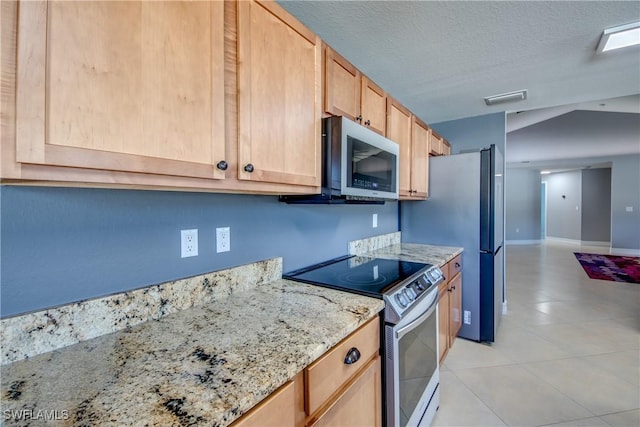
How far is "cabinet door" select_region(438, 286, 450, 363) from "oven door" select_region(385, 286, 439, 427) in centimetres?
36

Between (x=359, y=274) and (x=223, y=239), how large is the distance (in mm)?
790

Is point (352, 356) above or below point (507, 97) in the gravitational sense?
below

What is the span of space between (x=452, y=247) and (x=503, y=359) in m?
1.00

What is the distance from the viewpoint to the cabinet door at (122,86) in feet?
1.94

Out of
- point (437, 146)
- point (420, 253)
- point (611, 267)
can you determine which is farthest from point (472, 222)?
point (611, 267)

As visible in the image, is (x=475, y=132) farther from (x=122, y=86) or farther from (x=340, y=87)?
(x=122, y=86)

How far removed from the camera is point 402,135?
2.23 metres

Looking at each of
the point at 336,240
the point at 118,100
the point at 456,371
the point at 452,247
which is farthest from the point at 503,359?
the point at 118,100

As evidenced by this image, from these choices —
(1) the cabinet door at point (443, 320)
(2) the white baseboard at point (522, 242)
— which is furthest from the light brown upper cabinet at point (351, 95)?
(2) the white baseboard at point (522, 242)

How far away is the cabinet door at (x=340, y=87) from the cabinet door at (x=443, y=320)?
1456 mm

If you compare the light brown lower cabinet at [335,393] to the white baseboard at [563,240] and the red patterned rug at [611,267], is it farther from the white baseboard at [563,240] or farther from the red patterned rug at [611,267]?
the white baseboard at [563,240]

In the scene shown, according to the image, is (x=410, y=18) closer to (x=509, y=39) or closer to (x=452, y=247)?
(x=509, y=39)

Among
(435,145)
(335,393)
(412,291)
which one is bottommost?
(335,393)

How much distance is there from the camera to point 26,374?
700 mm
